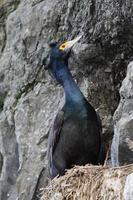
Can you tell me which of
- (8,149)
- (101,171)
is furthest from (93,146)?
(8,149)

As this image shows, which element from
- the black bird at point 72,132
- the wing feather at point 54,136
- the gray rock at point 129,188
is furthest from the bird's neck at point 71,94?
the gray rock at point 129,188

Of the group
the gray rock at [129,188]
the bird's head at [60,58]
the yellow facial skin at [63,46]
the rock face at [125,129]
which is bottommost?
the gray rock at [129,188]

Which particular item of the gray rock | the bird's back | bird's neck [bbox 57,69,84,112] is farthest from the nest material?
bird's neck [bbox 57,69,84,112]

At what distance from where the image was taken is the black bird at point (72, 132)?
7.07 metres

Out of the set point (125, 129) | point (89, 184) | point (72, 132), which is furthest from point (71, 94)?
point (89, 184)

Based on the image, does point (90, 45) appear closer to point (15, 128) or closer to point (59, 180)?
point (15, 128)

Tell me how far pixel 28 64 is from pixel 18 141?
0.77 m

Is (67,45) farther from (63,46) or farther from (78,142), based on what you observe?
(78,142)

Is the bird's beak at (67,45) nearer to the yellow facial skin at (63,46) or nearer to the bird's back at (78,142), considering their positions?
the yellow facial skin at (63,46)

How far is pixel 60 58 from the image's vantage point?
7.32 meters

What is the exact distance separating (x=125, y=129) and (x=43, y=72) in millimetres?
1868

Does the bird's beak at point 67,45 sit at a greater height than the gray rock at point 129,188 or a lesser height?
greater

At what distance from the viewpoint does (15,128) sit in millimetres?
8172

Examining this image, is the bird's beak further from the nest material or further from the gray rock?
the gray rock
